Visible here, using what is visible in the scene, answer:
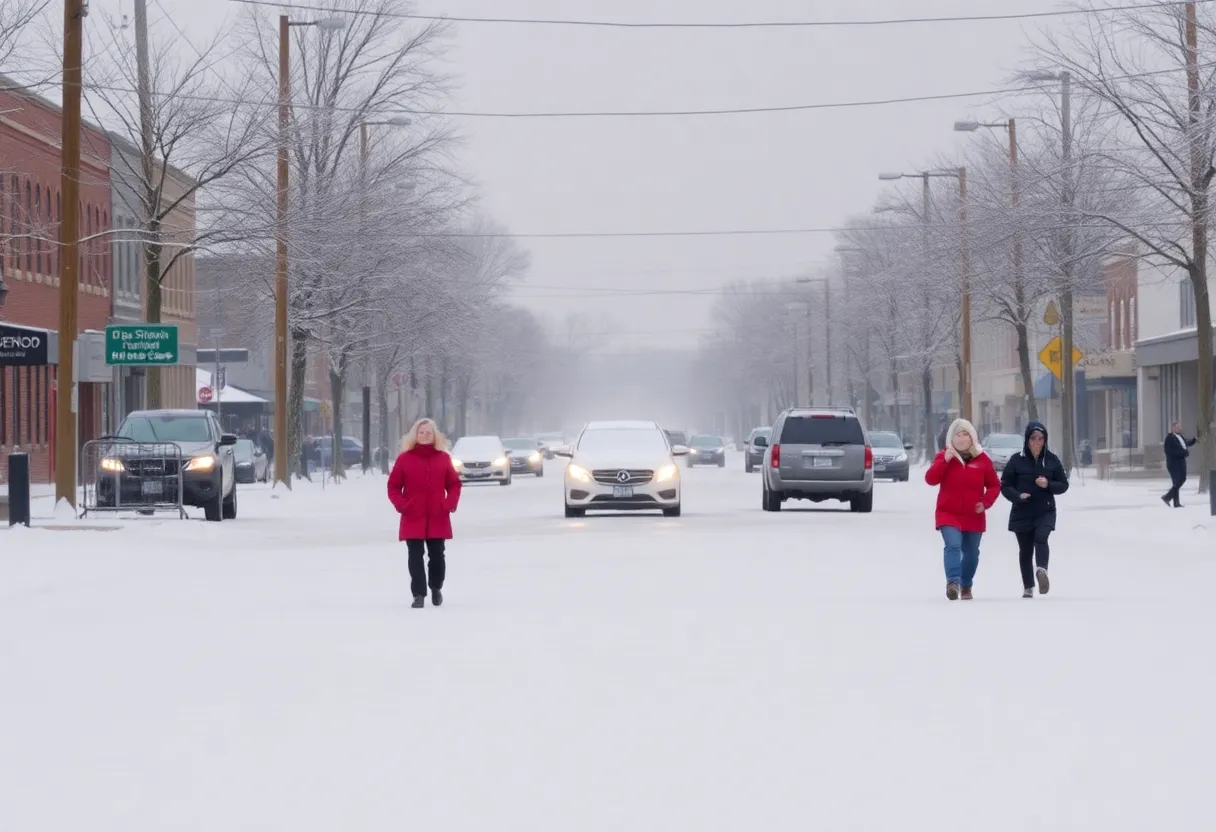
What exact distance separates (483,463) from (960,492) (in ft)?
136

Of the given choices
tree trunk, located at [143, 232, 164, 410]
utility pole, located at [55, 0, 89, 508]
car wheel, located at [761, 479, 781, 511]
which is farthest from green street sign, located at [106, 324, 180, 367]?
car wheel, located at [761, 479, 781, 511]

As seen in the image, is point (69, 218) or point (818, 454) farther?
point (818, 454)

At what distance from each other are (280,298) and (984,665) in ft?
115

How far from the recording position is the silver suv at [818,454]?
38.4 metres

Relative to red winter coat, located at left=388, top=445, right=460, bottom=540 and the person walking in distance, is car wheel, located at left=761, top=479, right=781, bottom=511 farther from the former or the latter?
red winter coat, located at left=388, top=445, right=460, bottom=540

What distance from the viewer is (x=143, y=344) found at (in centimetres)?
3466

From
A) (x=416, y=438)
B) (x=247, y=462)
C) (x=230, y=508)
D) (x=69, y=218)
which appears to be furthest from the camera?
(x=247, y=462)

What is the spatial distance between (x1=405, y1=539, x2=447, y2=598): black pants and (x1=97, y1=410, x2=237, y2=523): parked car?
16050 mm

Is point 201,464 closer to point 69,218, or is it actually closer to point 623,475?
point 69,218

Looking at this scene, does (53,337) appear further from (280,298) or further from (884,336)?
(884,336)

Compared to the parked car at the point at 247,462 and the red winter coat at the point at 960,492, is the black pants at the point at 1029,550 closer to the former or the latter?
the red winter coat at the point at 960,492

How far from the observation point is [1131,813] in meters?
8.86

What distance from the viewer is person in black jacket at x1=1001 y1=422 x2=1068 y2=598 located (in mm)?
19953

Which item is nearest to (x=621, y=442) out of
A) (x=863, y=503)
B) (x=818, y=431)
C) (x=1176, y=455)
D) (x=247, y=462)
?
(x=818, y=431)
